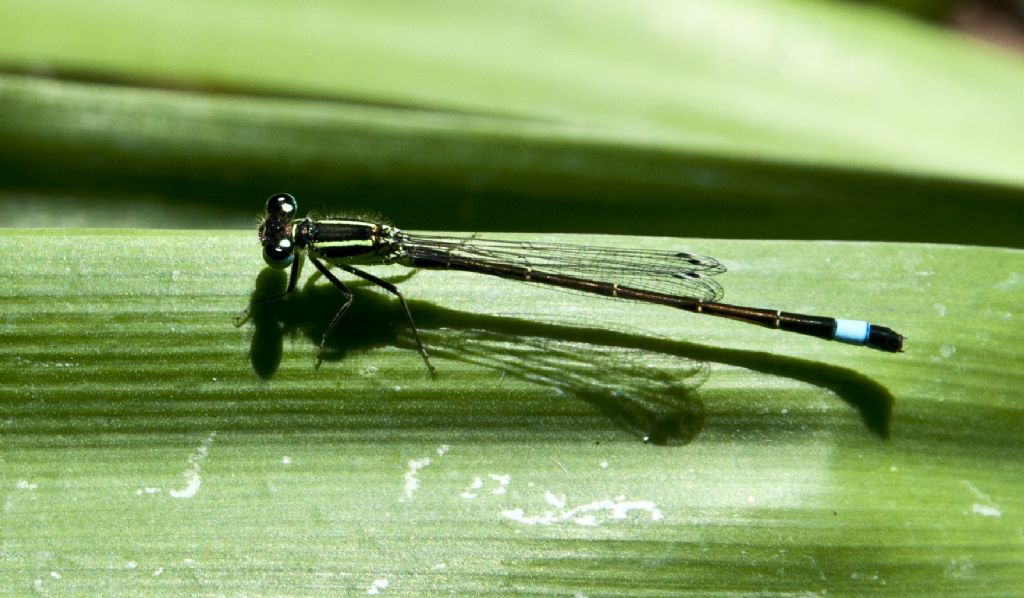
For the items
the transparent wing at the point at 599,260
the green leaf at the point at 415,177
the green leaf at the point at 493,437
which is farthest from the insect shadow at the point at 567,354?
the green leaf at the point at 415,177

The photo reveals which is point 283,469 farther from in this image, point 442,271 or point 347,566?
point 442,271

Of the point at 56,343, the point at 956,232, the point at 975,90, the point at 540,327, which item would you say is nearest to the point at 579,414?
the point at 540,327

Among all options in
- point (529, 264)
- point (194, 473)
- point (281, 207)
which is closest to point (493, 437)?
point (529, 264)

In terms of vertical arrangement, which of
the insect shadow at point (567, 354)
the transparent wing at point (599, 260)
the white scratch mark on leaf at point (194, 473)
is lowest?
the white scratch mark on leaf at point (194, 473)

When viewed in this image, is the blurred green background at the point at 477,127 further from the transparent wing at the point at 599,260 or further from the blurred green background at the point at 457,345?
the transparent wing at the point at 599,260

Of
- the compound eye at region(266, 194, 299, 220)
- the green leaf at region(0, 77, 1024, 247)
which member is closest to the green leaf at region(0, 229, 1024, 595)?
the compound eye at region(266, 194, 299, 220)

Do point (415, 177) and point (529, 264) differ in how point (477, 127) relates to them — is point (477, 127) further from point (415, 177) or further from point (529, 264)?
point (529, 264)
